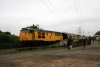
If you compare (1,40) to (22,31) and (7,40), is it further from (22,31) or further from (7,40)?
(22,31)

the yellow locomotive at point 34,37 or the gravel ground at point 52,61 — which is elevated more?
the yellow locomotive at point 34,37

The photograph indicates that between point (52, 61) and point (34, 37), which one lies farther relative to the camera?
point (34, 37)

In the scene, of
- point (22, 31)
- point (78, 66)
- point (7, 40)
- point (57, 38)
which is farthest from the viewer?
point (57, 38)

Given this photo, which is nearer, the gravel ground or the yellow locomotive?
the gravel ground

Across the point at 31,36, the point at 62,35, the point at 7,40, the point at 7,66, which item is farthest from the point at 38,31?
the point at 7,66

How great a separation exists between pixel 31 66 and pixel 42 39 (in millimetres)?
25807

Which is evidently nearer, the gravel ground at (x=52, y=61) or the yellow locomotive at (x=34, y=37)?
the gravel ground at (x=52, y=61)

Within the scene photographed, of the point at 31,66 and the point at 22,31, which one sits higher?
the point at 22,31

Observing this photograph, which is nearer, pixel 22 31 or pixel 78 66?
pixel 78 66

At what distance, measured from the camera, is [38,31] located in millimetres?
35875

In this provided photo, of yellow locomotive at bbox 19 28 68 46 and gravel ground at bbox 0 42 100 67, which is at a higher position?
yellow locomotive at bbox 19 28 68 46

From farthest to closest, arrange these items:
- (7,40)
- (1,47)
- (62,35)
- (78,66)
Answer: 1. (62,35)
2. (7,40)
3. (1,47)
4. (78,66)

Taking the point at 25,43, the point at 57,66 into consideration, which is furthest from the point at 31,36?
the point at 57,66

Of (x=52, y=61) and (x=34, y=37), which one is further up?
(x=34, y=37)
